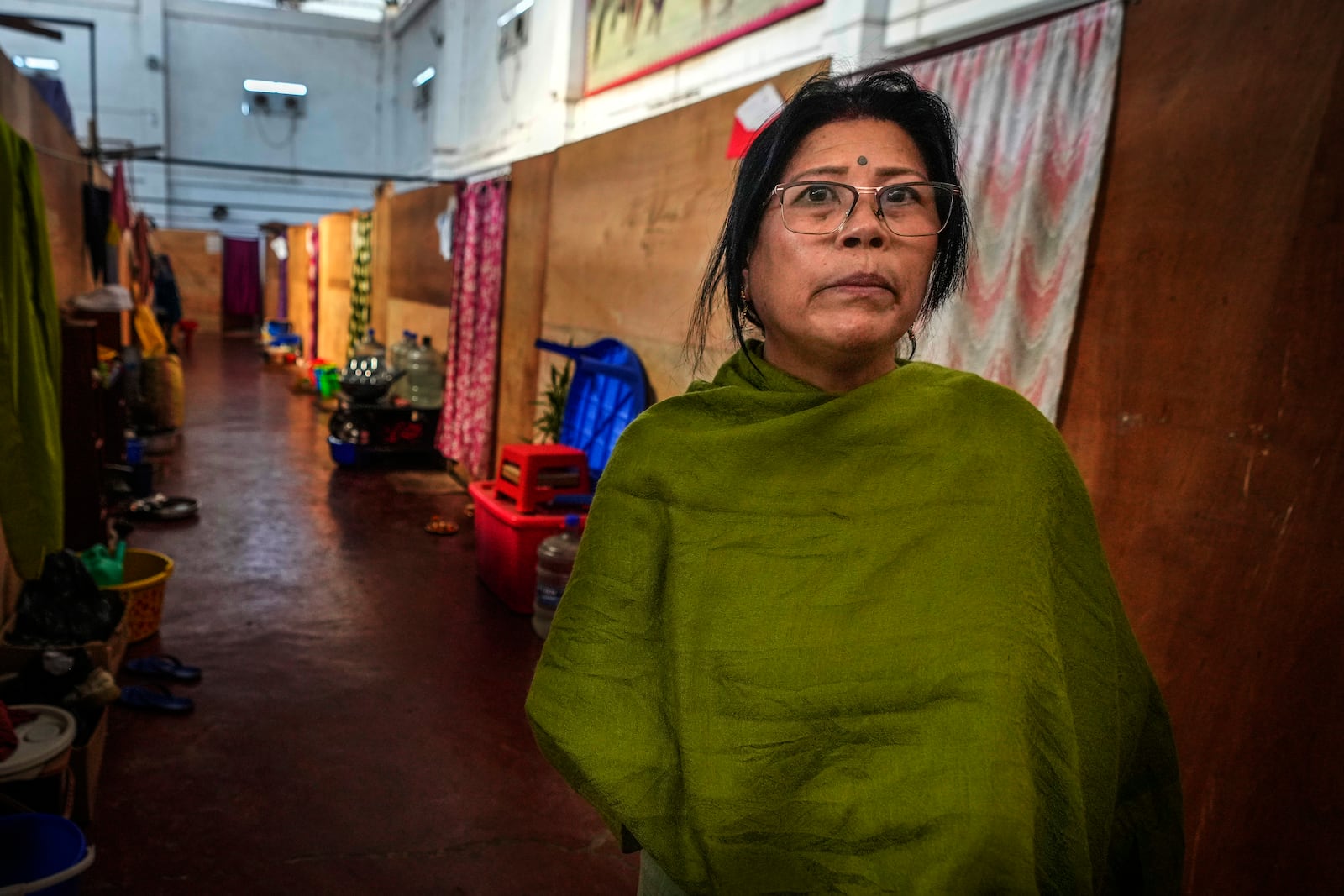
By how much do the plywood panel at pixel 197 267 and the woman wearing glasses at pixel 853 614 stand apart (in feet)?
56.7

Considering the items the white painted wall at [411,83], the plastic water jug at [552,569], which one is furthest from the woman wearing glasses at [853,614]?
the white painted wall at [411,83]

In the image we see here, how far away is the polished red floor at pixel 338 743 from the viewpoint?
228 cm

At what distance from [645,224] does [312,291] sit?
33.2 ft

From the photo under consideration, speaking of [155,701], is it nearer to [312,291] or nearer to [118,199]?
[118,199]

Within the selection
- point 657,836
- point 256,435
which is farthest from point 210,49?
point 657,836

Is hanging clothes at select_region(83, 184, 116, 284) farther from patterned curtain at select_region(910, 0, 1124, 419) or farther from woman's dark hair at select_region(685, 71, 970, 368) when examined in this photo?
woman's dark hair at select_region(685, 71, 970, 368)

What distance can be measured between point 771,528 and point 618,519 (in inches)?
8.4

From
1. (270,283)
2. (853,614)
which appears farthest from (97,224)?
(270,283)

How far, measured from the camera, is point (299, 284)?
14.5m

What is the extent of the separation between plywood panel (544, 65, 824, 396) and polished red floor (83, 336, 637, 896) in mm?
1462

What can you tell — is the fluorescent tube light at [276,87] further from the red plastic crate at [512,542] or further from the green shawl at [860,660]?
the green shawl at [860,660]

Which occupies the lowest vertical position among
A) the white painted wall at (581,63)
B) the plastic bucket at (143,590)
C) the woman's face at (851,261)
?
the plastic bucket at (143,590)

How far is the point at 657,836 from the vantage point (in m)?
1.04

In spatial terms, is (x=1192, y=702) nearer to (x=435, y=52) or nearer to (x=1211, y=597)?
(x=1211, y=597)
